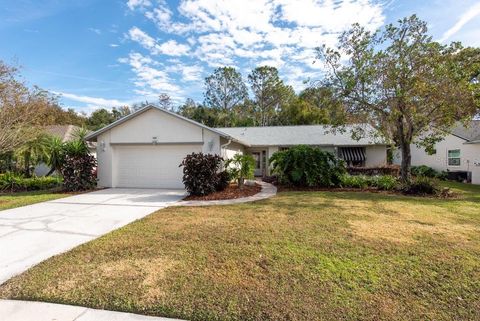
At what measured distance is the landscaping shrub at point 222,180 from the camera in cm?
1302

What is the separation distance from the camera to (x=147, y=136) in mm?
14836

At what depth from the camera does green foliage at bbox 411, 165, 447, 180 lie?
2069cm

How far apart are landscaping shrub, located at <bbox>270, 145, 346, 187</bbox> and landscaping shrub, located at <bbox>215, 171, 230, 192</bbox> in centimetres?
359

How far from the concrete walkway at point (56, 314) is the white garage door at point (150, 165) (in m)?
11.5

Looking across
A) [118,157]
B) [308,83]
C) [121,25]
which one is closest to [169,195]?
[118,157]

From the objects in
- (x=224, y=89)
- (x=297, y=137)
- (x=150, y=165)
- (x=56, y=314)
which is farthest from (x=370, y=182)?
(x=224, y=89)

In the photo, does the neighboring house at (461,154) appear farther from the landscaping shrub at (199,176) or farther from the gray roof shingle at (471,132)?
the landscaping shrub at (199,176)

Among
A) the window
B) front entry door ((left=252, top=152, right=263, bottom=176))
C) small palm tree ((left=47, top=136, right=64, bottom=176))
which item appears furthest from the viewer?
front entry door ((left=252, top=152, right=263, bottom=176))

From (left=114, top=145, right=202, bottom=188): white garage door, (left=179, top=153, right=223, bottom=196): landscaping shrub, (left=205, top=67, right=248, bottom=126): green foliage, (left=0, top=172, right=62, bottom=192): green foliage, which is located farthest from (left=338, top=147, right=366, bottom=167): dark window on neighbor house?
(left=205, top=67, right=248, bottom=126): green foliage

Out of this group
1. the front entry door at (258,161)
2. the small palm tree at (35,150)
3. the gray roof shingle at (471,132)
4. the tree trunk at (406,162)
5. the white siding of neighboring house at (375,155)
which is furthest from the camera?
the front entry door at (258,161)

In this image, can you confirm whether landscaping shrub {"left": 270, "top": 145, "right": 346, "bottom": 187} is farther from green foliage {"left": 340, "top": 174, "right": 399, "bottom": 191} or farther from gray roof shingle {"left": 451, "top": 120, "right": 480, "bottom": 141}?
gray roof shingle {"left": 451, "top": 120, "right": 480, "bottom": 141}

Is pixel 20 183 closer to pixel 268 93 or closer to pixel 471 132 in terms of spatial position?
pixel 471 132

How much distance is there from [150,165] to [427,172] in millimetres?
21337

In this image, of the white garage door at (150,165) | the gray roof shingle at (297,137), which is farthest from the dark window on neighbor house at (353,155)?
the white garage door at (150,165)
